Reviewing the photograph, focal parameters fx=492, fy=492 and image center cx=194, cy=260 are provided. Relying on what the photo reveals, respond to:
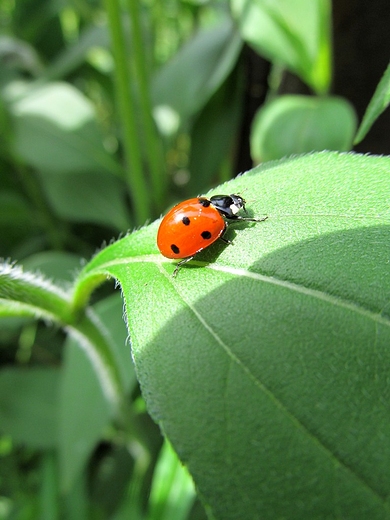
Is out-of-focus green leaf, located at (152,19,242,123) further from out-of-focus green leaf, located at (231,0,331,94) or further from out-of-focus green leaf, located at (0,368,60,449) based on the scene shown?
out-of-focus green leaf, located at (0,368,60,449)

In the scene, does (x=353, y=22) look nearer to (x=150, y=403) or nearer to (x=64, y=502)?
(x=150, y=403)

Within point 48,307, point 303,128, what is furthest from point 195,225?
point 303,128

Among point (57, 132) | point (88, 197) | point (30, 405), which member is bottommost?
point (30, 405)

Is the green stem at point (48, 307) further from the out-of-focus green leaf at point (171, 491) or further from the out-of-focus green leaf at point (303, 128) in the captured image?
the out-of-focus green leaf at point (303, 128)

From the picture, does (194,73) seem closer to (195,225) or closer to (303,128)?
(303,128)

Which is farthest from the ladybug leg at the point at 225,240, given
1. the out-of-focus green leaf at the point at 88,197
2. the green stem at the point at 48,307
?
the out-of-focus green leaf at the point at 88,197

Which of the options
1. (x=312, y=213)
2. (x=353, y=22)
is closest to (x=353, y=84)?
(x=353, y=22)
